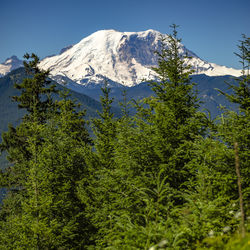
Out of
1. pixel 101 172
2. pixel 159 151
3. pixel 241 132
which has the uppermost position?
pixel 241 132

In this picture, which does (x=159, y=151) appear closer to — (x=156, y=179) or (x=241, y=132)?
(x=156, y=179)

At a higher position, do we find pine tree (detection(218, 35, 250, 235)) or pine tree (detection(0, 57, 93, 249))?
pine tree (detection(218, 35, 250, 235))

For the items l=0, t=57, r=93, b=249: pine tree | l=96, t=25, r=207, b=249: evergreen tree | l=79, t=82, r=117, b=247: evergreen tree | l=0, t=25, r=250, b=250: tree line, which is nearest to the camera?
l=0, t=25, r=250, b=250: tree line

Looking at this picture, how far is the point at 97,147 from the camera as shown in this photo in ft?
54.9

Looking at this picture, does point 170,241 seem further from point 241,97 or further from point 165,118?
point 241,97

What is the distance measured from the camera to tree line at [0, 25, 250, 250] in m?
6.05

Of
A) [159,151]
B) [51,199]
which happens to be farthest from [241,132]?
[51,199]

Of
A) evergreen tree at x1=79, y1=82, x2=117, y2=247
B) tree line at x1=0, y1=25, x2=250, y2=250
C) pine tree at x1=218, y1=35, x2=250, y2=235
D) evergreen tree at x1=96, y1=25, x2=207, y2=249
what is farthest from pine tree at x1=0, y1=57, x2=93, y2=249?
pine tree at x1=218, y1=35, x2=250, y2=235

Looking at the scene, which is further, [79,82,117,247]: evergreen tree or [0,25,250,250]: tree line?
[79,82,117,247]: evergreen tree

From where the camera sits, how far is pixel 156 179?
966 centimetres

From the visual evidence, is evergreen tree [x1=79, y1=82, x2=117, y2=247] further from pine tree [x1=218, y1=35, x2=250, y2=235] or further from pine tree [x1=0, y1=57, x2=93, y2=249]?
pine tree [x1=218, y1=35, x2=250, y2=235]

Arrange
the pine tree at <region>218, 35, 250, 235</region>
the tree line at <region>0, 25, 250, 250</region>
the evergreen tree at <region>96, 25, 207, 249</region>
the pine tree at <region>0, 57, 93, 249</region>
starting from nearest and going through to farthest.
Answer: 1. the tree line at <region>0, 25, 250, 250</region>
2. the pine tree at <region>218, 35, 250, 235</region>
3. the evergreen tree at <region>96, 25, 207, 249</region>
4. the pine tree at <region>0, 57, 93, 249</region>

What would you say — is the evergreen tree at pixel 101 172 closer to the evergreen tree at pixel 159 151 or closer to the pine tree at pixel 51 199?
the pine tree at pixel 51 199

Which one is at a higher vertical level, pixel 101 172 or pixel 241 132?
pixel 241 132
